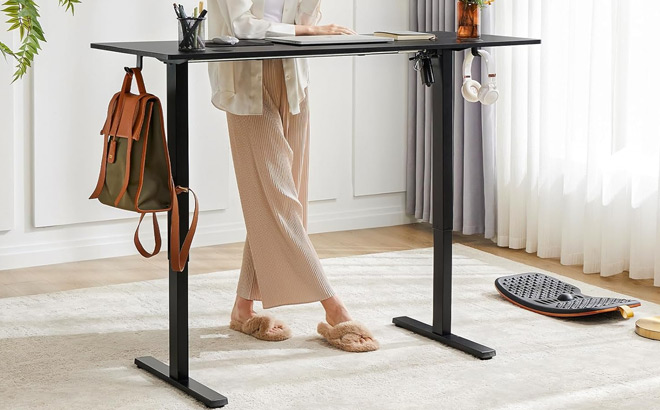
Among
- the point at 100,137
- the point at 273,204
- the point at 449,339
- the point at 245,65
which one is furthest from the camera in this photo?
the point at 100,137

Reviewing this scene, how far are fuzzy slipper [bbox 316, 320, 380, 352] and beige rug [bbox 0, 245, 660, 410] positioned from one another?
0.03 m

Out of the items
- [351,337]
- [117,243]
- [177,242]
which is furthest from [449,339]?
[117,243]

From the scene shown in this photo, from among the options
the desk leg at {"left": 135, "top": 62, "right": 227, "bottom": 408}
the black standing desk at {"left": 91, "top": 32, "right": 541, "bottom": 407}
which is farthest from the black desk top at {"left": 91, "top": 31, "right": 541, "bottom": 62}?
the desk leg at {"left": 135, "top": 62, "right": 227, "bottom": 408}

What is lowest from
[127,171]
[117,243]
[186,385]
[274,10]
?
[186,385]

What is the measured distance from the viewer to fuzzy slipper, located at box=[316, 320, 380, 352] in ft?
10.2

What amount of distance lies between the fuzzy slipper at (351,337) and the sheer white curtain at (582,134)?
135 centimetres

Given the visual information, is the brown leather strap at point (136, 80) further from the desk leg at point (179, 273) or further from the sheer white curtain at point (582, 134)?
the sheer white curtain at point (582, 134)

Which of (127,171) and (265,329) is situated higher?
(127,171)

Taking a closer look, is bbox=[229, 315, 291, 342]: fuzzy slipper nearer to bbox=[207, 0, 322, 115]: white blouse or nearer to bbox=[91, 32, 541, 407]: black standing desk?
bbox=[91, 32, 541, 407]: black standing desk

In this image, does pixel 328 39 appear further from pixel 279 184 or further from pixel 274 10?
pixel 279 184

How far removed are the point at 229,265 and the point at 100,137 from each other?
2.62ft

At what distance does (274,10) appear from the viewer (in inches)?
122

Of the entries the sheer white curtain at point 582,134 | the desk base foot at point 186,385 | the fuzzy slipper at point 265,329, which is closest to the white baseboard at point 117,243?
the sheer white curtain at point 582,134

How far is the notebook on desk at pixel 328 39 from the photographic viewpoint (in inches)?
109
